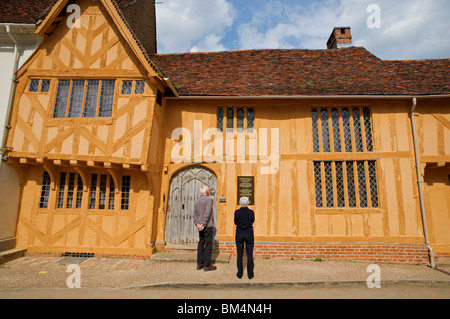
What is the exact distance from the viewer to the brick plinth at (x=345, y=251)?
7.06 meters

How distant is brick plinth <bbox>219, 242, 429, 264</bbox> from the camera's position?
278 inches

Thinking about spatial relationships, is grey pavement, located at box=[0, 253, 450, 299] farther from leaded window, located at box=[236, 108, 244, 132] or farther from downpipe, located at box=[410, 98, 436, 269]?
leaded window, located at box=[236, 108, 244, 132]

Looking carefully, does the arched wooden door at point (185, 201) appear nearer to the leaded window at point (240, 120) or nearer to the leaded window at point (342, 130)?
the leaded window at point (240, 120)

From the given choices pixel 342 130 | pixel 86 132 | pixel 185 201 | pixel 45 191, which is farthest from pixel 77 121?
pixel 342 130

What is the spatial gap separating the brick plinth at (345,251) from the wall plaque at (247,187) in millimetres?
1468

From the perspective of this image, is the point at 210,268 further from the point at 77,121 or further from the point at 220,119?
the point at 77,121

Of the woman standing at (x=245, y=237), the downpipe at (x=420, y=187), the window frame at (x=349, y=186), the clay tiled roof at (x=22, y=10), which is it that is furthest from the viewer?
the clay tiled roof at (x=22, y=10)

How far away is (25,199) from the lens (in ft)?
24.8

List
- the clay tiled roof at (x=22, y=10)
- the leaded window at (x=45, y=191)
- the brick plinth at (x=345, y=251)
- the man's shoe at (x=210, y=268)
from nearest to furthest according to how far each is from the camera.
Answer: the man's shoe at (x=210, y=268)
the brick plinth at (x=345, y=251)
the leaded window at (x=45, y=191)
the clay tiled roof at (x=22, y=10)

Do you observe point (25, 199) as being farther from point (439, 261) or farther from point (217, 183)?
point (439, 261)

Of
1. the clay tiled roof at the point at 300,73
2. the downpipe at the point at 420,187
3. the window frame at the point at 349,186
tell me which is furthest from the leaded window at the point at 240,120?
the downpipe at the point at 420,187

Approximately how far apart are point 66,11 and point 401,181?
38.8 ft

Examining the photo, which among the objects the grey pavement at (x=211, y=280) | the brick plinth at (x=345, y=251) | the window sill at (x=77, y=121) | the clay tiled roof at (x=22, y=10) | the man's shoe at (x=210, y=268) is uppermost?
the clay tiled roof at (x=22, y=10)

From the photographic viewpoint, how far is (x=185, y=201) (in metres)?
7.85
